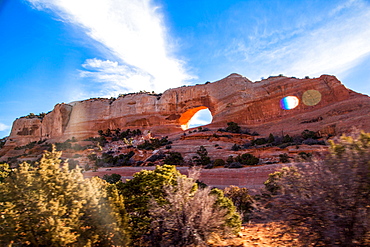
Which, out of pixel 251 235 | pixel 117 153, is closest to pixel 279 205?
pixel 251 235

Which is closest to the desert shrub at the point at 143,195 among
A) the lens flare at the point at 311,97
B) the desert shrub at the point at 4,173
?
the desert shrub at the point at 4,173

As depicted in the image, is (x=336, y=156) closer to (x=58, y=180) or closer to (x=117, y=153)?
(x=58, y=180)

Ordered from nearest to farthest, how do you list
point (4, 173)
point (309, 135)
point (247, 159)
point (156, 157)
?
point (4, 173)
point (247, 159)
point (309, 135)
point (156, 157)

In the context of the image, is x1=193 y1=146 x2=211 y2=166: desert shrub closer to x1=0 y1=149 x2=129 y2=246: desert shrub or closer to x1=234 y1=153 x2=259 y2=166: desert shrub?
x1=234 y1=153 x2=259 y2=166: desert shrub

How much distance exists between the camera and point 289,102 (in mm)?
35719

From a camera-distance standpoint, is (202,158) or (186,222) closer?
(186,222)

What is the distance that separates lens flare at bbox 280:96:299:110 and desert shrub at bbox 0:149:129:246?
36.6 metres

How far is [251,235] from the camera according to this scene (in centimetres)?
566

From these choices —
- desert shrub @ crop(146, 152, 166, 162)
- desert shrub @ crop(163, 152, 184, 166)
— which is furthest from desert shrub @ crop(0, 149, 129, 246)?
desert shrub @ crop(146, 152, 166, 162)

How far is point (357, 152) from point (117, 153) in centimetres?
3051

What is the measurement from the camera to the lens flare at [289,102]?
114ft

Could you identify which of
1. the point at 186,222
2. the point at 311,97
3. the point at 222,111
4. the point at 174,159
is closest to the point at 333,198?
the point at 186,222

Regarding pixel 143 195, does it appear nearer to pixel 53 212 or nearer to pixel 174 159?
pixel 53 212

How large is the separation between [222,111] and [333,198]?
38.5 m
